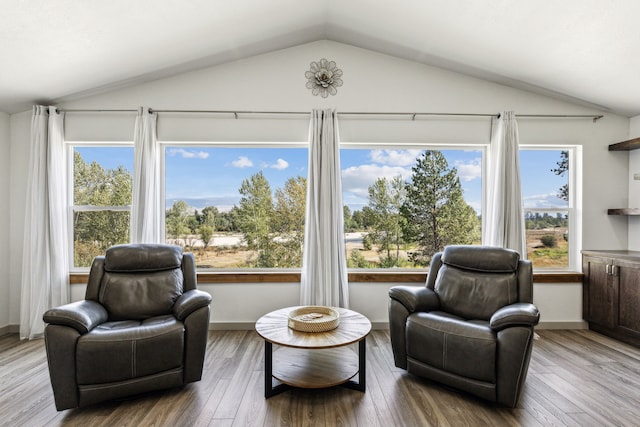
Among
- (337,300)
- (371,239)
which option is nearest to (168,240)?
(337,300)

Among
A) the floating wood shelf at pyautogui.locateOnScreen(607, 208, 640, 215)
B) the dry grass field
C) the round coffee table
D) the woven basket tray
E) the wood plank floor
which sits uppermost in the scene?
the floating wood shelf at pyautogui.locateOnScreen(607, 208, 640, 215)

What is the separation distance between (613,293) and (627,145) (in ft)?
5.10

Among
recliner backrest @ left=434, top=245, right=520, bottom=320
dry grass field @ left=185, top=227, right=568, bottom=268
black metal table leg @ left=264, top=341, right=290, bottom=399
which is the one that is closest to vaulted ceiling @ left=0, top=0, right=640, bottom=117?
dry grass field @ left=185, top=227, right=568, bottom=268

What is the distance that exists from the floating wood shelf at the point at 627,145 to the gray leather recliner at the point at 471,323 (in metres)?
2.04

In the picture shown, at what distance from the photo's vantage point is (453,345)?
2.16 meters

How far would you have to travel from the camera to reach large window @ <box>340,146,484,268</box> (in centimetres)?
371

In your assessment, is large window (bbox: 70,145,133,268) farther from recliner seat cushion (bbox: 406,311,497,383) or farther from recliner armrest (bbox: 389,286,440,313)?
recliner seat cushion (bbox: 406,311,497,383)

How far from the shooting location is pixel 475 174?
147 inches

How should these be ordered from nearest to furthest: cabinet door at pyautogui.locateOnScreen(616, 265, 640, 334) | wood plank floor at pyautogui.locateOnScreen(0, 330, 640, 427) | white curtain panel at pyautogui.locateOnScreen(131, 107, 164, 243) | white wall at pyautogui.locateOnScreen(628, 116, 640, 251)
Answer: wood plank floor at pyautogui.locateOnScreen(0, 330, 640, 427)
cabinet door at pyautogui.locateOnScreen(616, 265, 640, 334)
white curtain panel at pyautogui.locateOnScreen(131, 107, 164, 243)
white wall at pyautogui.locateOnScreen(628, 116, 640, 251)

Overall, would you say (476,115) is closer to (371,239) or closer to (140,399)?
(371,239)

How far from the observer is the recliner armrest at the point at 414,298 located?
8.09ft

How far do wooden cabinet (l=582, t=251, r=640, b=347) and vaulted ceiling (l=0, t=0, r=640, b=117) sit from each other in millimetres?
1622

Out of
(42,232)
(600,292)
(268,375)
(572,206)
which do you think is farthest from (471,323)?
(42,232)

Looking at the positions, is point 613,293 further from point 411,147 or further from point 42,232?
point 42,232
